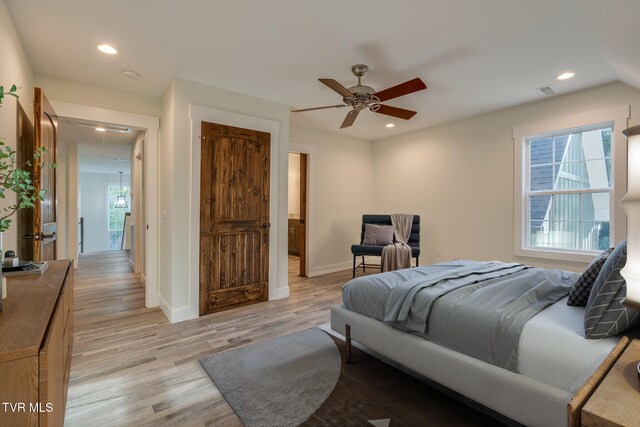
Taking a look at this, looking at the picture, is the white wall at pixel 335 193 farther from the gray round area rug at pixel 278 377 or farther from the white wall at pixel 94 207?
the white wall at pixel 94 207

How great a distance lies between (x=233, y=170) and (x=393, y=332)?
2.50 meters

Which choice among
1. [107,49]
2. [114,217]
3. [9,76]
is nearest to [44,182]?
[9,76]

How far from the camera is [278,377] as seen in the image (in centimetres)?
215

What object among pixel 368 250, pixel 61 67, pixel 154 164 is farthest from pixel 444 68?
pixel 61 67

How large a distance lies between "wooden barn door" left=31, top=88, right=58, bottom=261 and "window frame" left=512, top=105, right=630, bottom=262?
4959mm

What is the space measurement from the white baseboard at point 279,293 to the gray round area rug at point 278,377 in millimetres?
1175

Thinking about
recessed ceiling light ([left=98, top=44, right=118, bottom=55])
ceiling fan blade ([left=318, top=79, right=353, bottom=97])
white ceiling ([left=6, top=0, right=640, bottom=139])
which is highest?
white ceiling ([left=6, top=0, right=640, bottom=139])

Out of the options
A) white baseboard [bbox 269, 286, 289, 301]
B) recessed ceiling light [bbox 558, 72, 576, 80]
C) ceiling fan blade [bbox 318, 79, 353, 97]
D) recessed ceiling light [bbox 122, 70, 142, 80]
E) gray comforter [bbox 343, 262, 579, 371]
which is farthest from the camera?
white baseboard [bbox 269, 286, 289, 301]

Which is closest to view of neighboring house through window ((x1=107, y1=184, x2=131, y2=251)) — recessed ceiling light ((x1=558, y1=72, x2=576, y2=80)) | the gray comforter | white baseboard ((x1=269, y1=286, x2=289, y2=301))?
white baseboard ((x1=269, y1=286, x2=289, y2=301))

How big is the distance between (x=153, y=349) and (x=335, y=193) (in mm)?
3847

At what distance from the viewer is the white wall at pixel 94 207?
33.1ft

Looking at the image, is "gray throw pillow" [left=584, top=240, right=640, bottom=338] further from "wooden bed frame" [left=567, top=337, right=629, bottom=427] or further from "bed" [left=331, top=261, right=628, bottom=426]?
"wooden bed frame" [left=567, top=337, right=629, bottom=427]

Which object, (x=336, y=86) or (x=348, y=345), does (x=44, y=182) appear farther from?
(x=348, y=345)

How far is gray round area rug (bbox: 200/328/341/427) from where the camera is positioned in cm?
180
